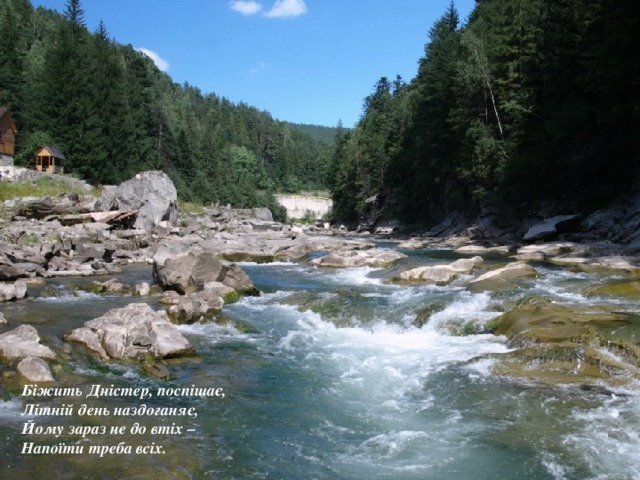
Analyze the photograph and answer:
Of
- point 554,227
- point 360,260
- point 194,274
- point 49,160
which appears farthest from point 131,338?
point 49,160

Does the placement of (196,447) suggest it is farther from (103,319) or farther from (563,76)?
(563,76)

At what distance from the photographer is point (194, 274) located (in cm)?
1770

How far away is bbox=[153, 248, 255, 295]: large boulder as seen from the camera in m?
17.6

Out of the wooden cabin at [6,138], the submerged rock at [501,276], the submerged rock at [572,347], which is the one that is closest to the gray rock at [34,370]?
the submerged rock at [572,347]

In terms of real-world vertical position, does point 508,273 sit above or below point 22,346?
above

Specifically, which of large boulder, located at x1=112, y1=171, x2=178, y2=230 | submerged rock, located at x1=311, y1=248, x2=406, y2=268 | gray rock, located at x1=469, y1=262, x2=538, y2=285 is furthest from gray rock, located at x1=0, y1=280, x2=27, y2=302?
large boulder, located at x1=112, y1=171, x2=178, y2=230

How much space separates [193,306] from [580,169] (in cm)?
2700

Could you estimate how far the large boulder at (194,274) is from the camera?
1756 cm

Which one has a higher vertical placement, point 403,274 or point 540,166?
point 540,166

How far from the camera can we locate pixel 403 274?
67.5ft

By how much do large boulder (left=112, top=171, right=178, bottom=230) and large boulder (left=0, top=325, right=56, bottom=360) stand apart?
25.9 metres

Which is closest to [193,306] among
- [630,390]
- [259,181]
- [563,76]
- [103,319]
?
[103,319]

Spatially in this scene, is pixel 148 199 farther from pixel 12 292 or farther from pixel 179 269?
pixel 12 292

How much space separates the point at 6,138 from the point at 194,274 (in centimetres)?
3943
